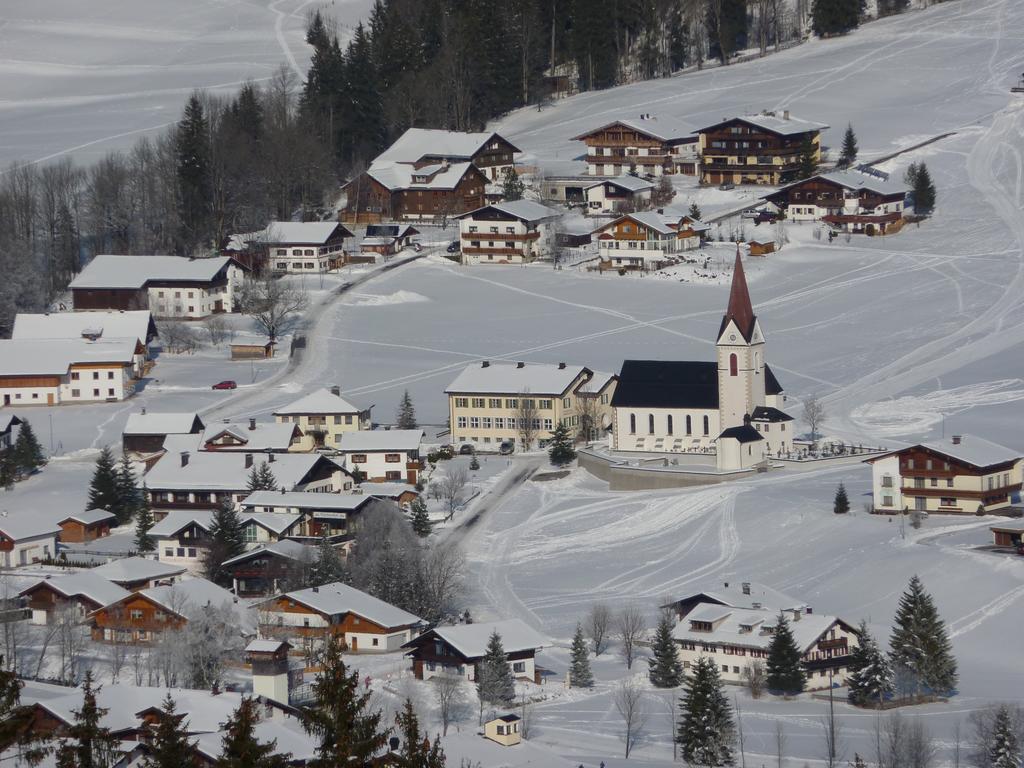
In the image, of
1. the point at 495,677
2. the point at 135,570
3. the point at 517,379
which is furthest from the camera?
the point at 517,379

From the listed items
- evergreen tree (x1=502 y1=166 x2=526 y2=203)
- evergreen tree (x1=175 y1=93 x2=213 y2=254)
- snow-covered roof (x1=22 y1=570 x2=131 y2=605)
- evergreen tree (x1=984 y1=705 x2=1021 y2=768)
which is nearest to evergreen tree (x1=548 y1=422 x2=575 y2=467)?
snow-covered roof (x1=22 y1=570 x2=131 y2=605)

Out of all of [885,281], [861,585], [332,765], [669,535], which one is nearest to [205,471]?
[669,535]

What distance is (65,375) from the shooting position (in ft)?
256

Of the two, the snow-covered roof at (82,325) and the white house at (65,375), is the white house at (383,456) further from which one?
the snow-covered roof at (82,325)

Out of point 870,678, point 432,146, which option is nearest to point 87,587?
point 870,678

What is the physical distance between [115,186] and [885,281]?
35.9m

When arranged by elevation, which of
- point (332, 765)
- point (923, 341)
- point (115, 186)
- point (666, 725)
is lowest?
point (666, 725)

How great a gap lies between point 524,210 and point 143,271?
1751 cm

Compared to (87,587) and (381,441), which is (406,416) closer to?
(381,441)

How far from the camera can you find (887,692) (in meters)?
46.6

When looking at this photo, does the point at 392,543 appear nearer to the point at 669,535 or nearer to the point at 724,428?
the point at 669,535

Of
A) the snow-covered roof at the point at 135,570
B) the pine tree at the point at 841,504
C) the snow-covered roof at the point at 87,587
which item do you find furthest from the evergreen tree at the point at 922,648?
the snow-covered roof at the point at 135,570

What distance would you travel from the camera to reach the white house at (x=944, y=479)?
194 feet

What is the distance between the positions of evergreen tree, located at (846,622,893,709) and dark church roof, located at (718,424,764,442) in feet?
64.6
